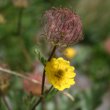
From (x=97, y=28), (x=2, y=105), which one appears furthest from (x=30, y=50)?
(x=97, y=28)

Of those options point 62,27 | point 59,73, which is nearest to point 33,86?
point 59,73

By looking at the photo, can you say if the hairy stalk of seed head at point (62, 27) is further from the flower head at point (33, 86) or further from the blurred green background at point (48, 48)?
the flower head at point (33, 86)

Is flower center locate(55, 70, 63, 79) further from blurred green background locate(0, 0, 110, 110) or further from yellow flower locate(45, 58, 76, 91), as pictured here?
blurred green background locate(0, 0, 110, 110)

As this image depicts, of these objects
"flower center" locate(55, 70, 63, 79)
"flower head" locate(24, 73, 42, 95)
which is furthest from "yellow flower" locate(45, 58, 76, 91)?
"flower head" locate(24, 73, 42, 95)

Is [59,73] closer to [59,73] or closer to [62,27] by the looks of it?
[59,73]

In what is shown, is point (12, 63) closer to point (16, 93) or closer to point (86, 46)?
point (16, 93)

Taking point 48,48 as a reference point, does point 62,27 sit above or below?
above
